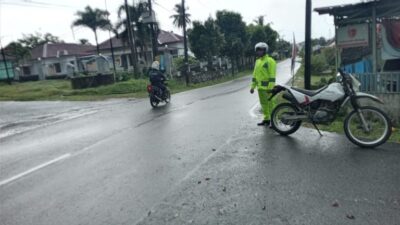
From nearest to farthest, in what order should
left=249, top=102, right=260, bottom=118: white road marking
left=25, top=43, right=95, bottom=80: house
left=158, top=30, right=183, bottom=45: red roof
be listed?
left=249, top=102, right=260, bottom=118: white road marking → left=25, top=43, right=95, bottom=80: house → left=158, top=30, right=183, bottom=45: red roof

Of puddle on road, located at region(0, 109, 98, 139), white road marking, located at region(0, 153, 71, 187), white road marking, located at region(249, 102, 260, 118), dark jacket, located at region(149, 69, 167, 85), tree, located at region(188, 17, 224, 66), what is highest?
tree, located at region(188, 17, 224, 66)

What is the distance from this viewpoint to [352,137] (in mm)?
6152

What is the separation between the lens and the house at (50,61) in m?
49.9

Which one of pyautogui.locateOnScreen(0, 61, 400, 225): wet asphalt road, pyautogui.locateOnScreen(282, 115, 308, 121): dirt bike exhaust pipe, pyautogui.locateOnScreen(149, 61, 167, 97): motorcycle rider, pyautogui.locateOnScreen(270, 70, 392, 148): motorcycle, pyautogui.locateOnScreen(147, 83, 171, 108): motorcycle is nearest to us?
pyautogui.locateOnScreen(0, 61, 400, 225): wet asphalt road

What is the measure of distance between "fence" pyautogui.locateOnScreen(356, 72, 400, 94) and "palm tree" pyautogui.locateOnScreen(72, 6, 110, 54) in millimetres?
43917

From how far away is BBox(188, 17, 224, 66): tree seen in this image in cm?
3506

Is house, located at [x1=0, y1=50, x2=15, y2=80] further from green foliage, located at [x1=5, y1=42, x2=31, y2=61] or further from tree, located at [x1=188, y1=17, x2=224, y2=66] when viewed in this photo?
tree, located at [x1=188, y1=17, x2=224, y2=66]

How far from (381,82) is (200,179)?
584cm

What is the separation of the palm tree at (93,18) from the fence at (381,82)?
144 ft

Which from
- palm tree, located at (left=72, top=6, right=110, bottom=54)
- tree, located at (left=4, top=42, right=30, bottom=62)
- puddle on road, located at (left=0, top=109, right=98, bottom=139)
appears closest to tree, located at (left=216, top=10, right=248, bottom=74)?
palm tree, located at (left=72, top=6, right=110, bottom=54)

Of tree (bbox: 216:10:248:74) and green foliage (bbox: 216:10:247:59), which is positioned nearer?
tree (bbox: 216:10:248:74)

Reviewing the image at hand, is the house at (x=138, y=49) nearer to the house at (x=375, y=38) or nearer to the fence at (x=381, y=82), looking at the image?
the house at (x=375, y=38)

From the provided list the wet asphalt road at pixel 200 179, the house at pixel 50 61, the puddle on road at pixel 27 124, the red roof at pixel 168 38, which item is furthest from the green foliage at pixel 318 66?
the house at pixel 50 61

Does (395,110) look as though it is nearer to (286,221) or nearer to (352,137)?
(352,137)
